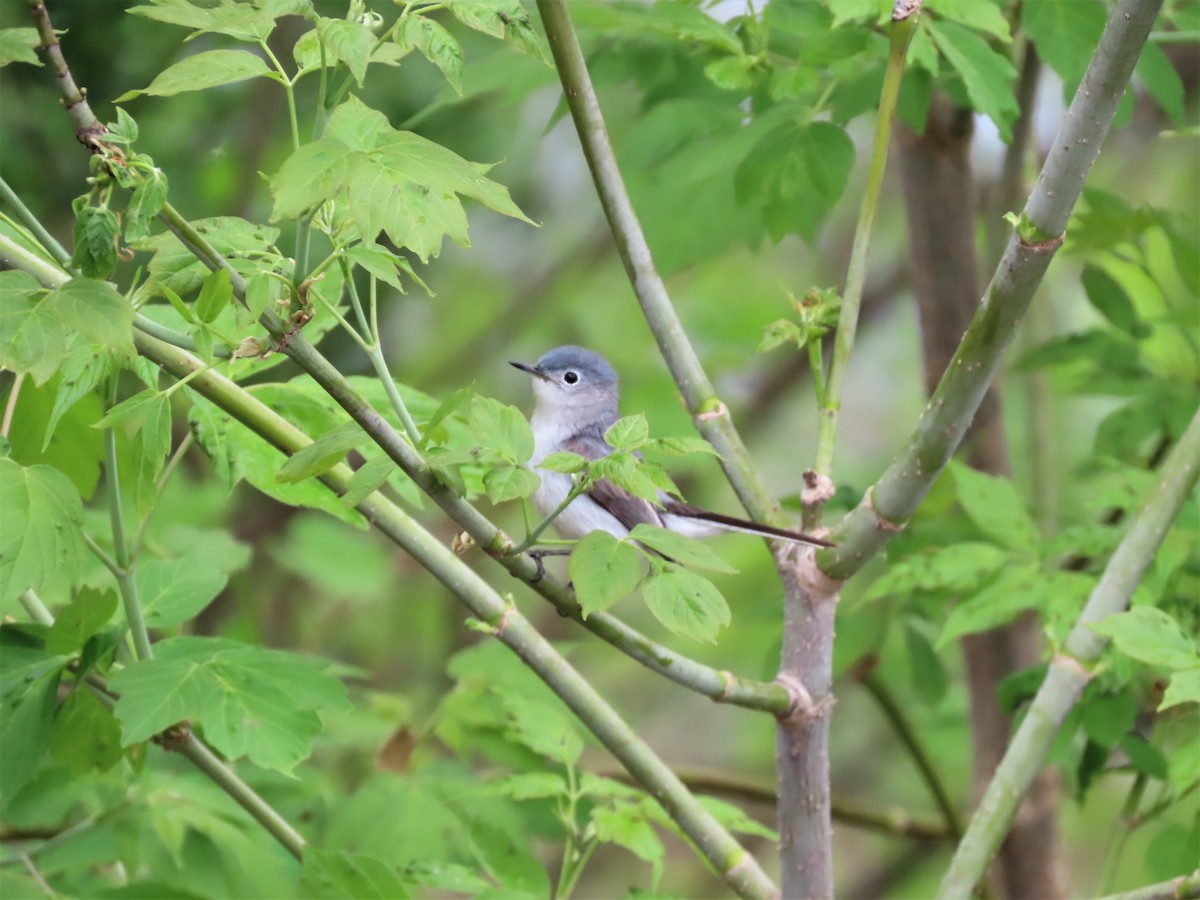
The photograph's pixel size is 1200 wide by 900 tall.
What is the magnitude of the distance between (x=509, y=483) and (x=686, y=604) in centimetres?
27

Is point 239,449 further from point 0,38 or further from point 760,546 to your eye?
point 760,546

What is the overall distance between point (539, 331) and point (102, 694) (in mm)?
3703

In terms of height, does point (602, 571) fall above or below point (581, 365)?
above

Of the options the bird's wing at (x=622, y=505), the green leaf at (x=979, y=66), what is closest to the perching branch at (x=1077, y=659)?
the green leaf at (x=979, y=66)

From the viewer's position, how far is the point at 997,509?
2641 mm

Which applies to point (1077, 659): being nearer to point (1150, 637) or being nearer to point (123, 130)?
point (1150, 637)

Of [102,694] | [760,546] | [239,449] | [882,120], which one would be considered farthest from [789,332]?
[760,546]

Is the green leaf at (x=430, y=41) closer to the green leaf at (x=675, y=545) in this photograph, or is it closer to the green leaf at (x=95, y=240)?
the green leaf at (x=95, y=240)

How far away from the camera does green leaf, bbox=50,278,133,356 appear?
1304mm

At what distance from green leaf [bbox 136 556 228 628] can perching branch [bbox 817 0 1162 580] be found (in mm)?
1028

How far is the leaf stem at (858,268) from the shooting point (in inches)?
74.9

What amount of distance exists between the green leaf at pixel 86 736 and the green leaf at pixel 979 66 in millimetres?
1720

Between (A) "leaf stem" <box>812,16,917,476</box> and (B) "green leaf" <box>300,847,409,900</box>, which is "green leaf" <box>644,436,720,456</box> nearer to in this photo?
(A) "leaf stem" <box>812,16,917,476</box>

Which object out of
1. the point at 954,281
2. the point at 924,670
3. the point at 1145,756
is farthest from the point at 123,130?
the point at 924,670
